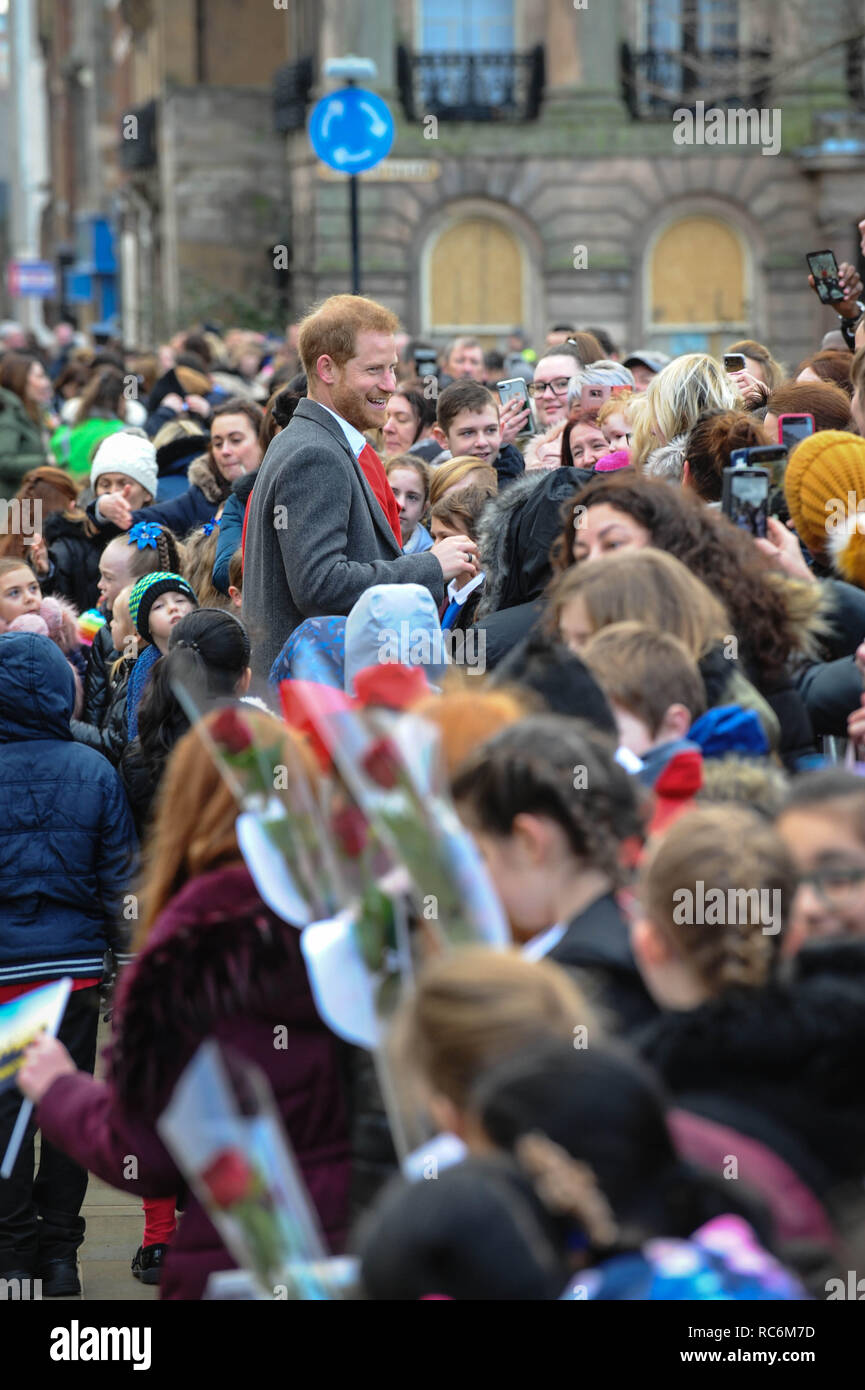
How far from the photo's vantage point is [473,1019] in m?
2.26

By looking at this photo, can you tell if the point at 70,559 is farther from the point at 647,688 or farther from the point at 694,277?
the point at 694,277

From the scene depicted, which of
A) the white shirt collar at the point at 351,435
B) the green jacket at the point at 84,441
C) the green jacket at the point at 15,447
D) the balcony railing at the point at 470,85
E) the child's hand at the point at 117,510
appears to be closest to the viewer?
the white shirt collar at the point at 351,435

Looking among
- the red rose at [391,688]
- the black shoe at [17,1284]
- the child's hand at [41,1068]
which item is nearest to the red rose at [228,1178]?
the red rose at [391,688]

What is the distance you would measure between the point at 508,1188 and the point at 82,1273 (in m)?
3.81

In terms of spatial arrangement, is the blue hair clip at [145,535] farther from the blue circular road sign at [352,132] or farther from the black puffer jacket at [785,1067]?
the black puffer jacket at [785,1067]

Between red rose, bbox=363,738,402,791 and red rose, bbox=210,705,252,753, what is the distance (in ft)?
1.72

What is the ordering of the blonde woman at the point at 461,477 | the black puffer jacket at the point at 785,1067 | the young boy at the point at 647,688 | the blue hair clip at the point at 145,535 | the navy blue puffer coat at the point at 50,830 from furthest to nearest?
the blue hair clip at the point at 145,535, the blonde woman at the point at 461,477, the navy blue puffer coat at the point at 50,830, the young boy at the point at 647,688, the black puffer jacket at the point at 785,1067

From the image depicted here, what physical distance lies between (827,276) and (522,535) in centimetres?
240

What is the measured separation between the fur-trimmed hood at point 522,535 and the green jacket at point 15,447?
17.5ft

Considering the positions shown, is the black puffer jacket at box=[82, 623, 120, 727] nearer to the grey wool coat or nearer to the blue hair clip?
the blue hair clip

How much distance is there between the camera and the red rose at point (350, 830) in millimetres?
2791
